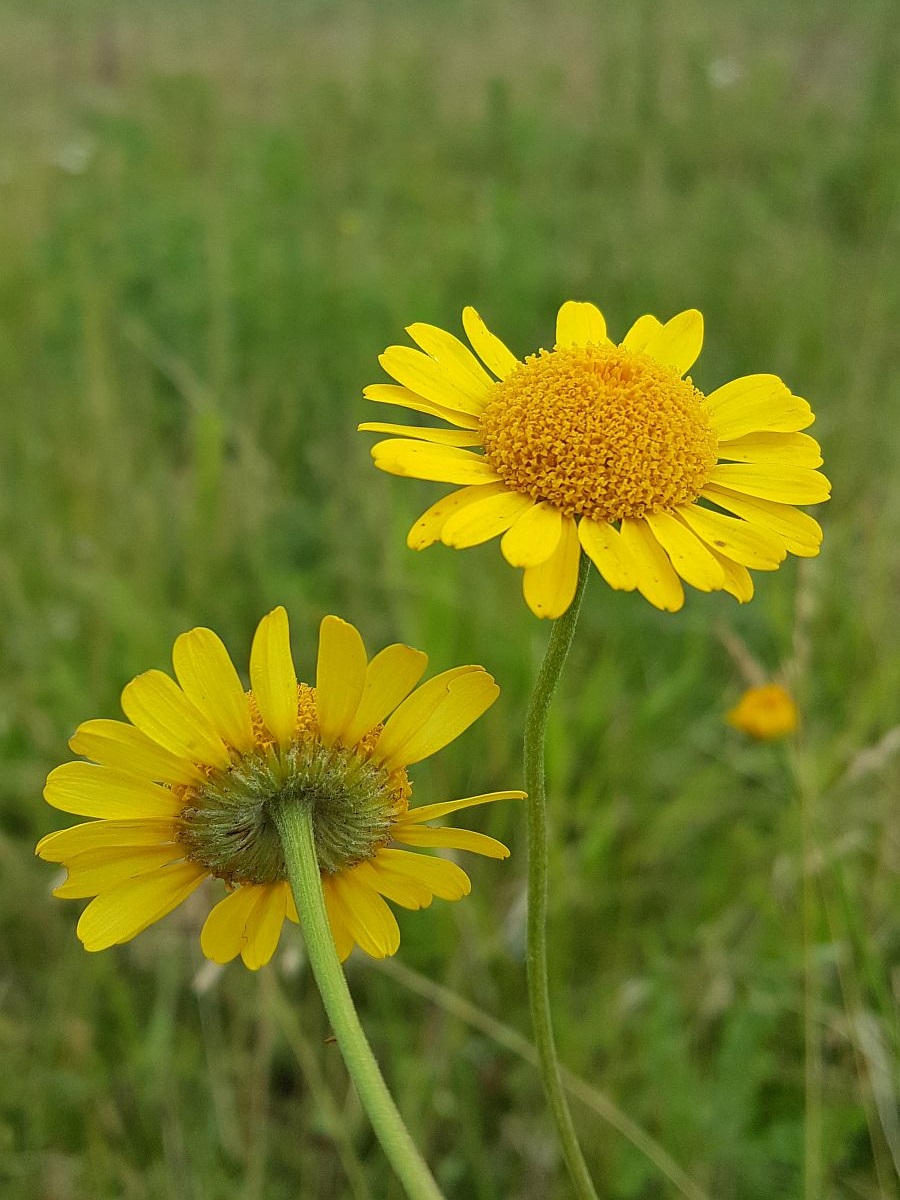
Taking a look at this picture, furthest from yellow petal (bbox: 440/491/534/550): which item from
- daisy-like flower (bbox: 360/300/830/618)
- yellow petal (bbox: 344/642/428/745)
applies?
yellow petal (bbox: 344/642/428/745)

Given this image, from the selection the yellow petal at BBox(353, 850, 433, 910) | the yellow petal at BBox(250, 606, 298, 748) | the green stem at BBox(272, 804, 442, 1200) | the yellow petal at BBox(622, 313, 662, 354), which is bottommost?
the green stem at BBox(272, 804, 442, 1200)

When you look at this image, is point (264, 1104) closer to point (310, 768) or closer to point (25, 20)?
point (310, 768)

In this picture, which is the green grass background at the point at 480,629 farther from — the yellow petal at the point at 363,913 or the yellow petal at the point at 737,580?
the yellow petal at the point at 737,580

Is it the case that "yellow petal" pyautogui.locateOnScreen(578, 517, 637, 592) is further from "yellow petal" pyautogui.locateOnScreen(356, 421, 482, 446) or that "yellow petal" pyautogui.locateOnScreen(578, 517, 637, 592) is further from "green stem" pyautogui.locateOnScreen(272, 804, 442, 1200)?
Result: "green stem" pyautogui.locateOnScreen(272, 804, 442, 1200)

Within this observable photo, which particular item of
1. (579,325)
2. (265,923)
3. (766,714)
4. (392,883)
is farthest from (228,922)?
(766,714)

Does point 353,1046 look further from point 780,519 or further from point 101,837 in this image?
point 780,519

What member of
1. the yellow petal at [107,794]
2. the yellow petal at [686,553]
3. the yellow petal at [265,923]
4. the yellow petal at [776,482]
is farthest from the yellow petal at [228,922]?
the yellow petal at [776,482]
